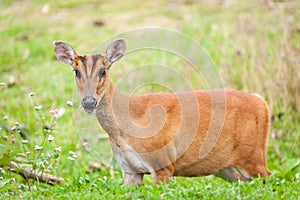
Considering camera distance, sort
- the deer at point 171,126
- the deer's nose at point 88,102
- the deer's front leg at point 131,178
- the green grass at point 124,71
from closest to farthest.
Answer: the deer's nose at point 88,102 → the green grass at point 124,71 → the deer at point 171,126 → the deer's front leg at point 131,178

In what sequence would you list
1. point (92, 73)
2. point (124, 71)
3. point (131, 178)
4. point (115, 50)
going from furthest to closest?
point (124, 71)
point (131, 178)
point (115, 50)
point (92, 73)

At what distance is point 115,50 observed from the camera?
6.45 metres

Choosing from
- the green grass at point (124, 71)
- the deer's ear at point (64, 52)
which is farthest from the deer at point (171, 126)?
the green grass at point (124, 71)

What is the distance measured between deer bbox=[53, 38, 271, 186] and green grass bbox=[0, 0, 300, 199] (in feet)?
0.77

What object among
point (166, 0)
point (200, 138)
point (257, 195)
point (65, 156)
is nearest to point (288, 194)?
point (257, 195)

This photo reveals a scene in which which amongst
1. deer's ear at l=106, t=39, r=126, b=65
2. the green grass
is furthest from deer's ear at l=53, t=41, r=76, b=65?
the green grass

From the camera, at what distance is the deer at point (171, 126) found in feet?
20.9

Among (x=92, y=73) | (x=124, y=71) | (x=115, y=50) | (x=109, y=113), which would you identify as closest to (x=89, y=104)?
(x=92, y=73)

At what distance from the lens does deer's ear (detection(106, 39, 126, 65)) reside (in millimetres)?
6387

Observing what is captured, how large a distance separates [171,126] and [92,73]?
39.1 inches

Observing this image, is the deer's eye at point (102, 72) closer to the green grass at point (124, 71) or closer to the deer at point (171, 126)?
the deer at point (171, 126)

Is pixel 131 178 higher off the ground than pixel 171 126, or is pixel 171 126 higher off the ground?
pixel 171 126

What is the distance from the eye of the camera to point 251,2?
1366 cm

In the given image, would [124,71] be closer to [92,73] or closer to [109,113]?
[109,113]
